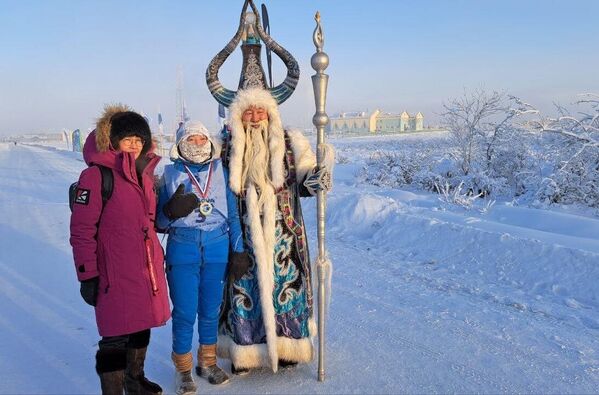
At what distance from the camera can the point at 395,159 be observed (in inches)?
680

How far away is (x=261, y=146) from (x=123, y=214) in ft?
3.27

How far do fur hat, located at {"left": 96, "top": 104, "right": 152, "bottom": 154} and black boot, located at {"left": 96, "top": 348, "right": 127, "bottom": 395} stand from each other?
3.65 feet

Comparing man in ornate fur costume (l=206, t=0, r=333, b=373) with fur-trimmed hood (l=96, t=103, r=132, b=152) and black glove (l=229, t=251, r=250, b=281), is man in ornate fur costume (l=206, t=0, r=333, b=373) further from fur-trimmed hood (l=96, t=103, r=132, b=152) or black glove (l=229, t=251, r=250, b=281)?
fur-trimmed hood (l=96, t=103, r=132, b=152)

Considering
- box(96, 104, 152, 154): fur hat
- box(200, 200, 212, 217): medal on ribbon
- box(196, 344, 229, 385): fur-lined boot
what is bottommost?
box(196, 344, 229, 385): fur-lined boot

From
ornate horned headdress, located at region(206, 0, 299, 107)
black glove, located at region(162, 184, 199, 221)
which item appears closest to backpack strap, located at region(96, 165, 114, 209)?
black glove, located at region(162, 184, 199, 221)

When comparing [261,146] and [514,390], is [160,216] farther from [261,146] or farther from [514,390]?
A: [514,390]

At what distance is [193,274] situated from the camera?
112 inches

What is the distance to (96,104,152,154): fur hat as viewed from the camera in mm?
2508

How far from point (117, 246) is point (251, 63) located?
1.63 meters

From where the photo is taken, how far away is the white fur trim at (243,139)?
3.01 metres

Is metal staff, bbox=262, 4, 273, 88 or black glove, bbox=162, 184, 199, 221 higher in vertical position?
metal staff, bbox=262, 4, 273, 88

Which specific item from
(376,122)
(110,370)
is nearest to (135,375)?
(110,370)

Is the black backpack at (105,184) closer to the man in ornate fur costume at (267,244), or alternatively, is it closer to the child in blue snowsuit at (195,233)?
the child in blue snowsuit at (195,233)

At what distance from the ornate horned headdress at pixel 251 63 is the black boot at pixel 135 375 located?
1.70 metres
